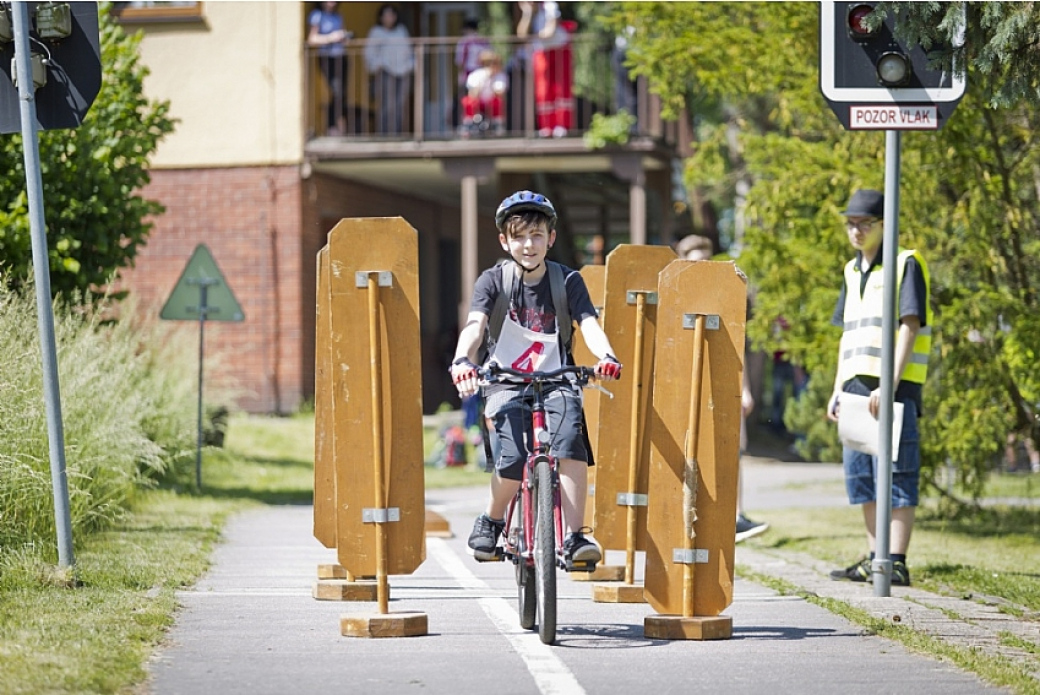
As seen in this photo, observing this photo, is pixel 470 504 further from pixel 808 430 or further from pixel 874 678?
pixel 874 678

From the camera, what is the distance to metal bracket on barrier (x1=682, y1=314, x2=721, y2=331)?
7488 millimetres

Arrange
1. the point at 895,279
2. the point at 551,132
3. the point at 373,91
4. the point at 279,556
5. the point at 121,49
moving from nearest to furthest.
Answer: the point at 895,279 < the point at 279,556 < the point at 121,49 < the point at 551,132 < the point at 373,91

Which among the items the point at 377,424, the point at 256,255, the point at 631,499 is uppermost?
the point at 256,255

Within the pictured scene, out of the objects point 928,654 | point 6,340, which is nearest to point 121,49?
point 6,340

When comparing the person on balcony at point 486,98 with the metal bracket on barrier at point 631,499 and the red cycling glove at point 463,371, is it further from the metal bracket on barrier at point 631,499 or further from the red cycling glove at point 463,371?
the red cycling glove at point 463,371

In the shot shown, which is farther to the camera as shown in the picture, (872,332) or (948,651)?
(872,332)

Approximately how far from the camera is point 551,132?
2564cm

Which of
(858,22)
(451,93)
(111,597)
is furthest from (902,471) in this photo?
(451,93)

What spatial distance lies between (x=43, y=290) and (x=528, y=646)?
3.11m

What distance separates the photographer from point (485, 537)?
7520mm

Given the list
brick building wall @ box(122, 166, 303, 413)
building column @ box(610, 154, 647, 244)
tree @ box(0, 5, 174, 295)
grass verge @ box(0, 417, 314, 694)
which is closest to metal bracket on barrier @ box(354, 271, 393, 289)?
grass verge @ box(0, 417, 314, 694)

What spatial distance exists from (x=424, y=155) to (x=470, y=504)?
10.6m

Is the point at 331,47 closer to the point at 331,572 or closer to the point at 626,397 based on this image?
the point at 331,572

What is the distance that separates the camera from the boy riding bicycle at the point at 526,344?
24.1ft
